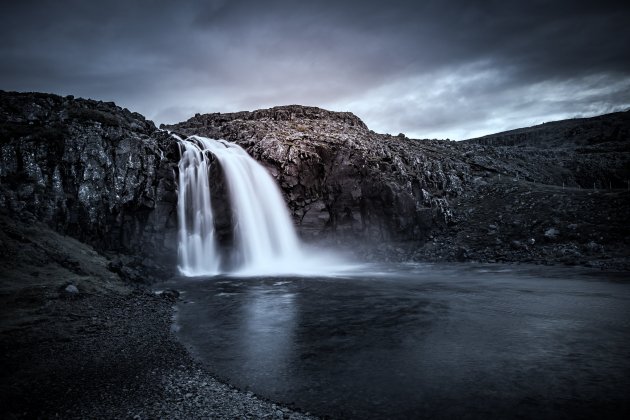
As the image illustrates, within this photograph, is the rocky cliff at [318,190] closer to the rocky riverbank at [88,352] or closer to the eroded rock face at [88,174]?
the eroded rock face at [88,174]

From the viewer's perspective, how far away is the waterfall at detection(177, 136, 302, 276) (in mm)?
29906

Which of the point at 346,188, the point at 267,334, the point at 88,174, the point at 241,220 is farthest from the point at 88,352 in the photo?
the point at 346,188

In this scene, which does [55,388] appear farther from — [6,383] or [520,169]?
[520,169]

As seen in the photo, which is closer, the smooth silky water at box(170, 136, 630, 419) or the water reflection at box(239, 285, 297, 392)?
the smooth silky water at box(170, 136, 630, 419)

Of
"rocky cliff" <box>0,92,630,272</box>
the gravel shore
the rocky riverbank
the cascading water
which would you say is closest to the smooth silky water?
the gravel shore

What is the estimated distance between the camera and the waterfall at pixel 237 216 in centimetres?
2991

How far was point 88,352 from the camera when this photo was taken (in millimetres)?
9898

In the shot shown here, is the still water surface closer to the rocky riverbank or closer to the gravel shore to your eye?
the gravel shore

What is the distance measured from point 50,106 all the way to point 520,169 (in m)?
59.2

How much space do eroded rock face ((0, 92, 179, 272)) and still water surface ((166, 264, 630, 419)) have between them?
28.4 feet

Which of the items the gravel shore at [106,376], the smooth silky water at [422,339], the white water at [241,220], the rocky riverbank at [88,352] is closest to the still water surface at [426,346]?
the smooth silky water at [422,339]

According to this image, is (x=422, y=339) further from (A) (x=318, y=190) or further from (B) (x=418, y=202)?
(B) (x=418, y=202)

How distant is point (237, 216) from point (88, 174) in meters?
12.1

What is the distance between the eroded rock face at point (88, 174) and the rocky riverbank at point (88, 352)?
521 centimetres
